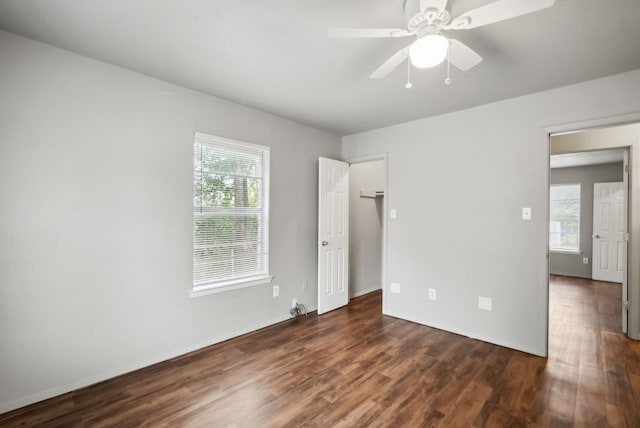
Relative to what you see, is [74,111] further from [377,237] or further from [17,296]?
[377,237]

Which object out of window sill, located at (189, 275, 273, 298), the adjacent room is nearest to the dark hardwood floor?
the adjacent room

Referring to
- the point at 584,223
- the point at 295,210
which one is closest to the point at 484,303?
the point at 295,210

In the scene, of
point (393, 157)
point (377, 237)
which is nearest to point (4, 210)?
point (393, 157)

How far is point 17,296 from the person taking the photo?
1.98 meters

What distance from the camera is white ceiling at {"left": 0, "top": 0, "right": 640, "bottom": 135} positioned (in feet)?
5.54

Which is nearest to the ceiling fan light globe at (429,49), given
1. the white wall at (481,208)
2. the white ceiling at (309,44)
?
the white ceiling at (309,44)

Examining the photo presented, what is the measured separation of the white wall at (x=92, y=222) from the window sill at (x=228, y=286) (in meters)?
0.07

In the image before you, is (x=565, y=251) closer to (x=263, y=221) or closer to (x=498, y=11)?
(x=263, y=221)

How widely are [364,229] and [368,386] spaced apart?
9.61 feet

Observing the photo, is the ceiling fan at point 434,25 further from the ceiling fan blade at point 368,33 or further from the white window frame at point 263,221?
the white window frame at point 263,221

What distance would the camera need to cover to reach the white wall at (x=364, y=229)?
477 cm

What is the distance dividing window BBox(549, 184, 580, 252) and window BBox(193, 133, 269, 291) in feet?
21.4

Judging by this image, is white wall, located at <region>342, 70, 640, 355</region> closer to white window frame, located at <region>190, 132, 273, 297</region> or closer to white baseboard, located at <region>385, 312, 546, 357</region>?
white baseboard, located at <region>385, 312, 546, 357</region>

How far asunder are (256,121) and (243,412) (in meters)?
2.80
